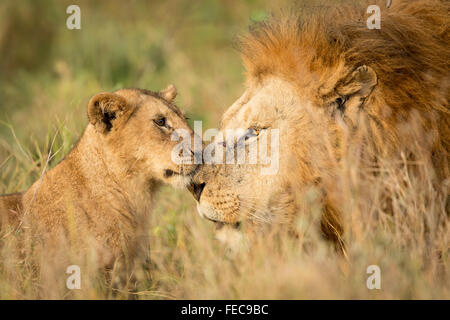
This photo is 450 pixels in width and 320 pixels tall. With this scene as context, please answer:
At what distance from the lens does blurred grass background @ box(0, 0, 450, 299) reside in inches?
118

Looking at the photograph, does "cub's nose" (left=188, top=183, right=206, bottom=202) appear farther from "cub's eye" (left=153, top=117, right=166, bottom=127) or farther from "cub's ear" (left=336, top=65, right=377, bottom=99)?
"cub's ear" (left=336, top=65, right=377, bottom=99)

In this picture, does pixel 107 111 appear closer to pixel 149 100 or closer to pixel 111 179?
pixel 149 100

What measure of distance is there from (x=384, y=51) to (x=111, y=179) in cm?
168

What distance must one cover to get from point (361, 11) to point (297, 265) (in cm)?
166

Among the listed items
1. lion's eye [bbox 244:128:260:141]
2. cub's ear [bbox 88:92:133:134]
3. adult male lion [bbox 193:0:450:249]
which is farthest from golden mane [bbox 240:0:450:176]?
cub's ear [bbox 88:92:133:134]

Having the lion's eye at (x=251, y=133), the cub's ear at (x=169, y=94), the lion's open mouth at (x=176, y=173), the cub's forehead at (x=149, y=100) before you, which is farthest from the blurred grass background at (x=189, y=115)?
the cub's ear at (x=169, y=94)

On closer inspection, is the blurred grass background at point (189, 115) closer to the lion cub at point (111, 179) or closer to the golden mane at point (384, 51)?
the lion cub at point (111, 179)

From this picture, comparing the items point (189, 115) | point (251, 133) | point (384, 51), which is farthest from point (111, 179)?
point (189, 115)

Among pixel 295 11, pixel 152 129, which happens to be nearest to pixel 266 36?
pixel 295 11

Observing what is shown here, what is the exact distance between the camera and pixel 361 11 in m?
3.74

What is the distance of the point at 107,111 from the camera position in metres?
3.61
